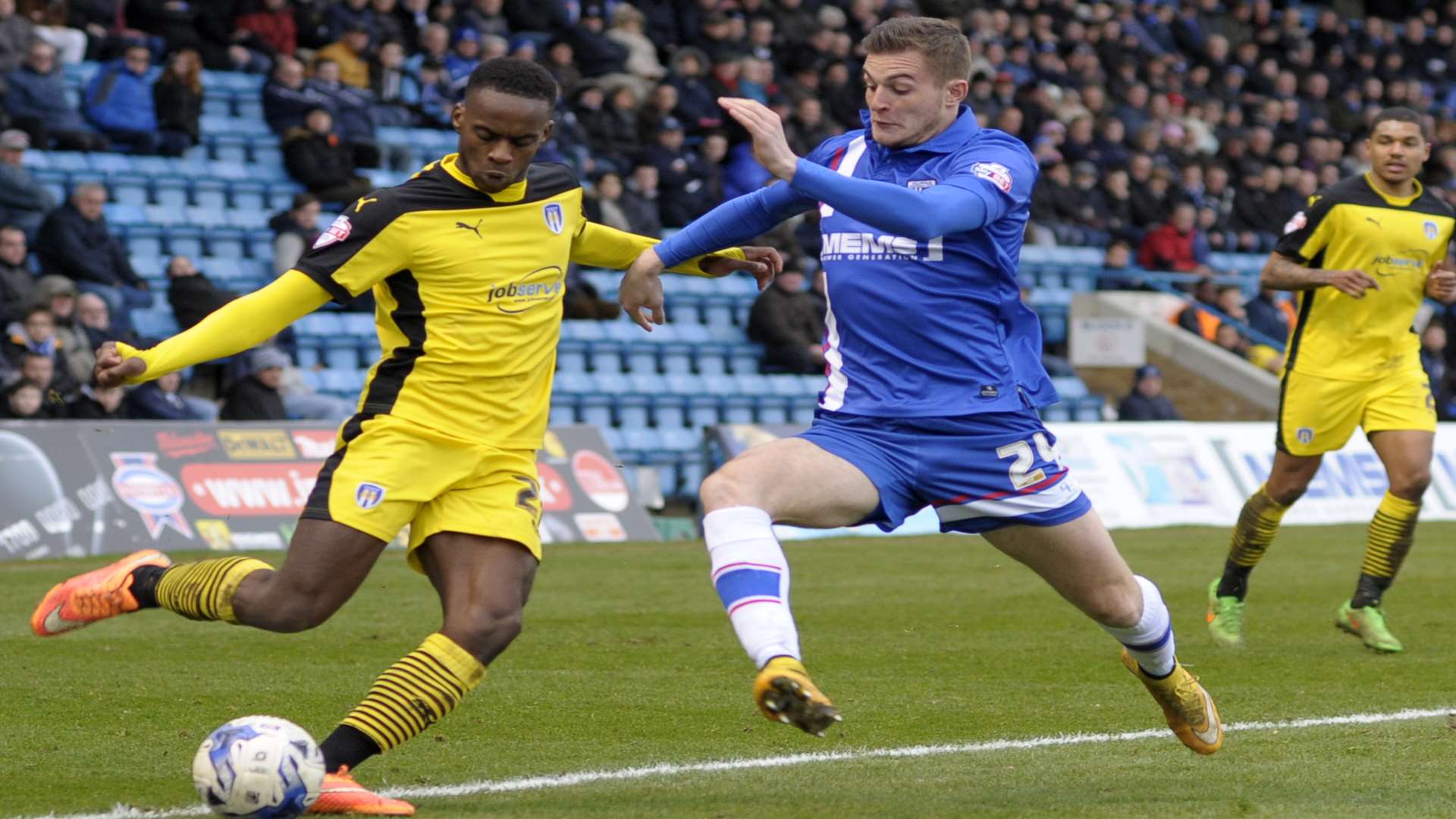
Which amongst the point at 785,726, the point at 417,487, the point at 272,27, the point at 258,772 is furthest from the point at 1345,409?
the point at 272,27

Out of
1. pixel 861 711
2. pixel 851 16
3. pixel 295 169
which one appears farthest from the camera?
pixel 851 16

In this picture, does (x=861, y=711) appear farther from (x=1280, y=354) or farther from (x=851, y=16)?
(x=851, y=16)

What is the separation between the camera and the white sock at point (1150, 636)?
5.78 meters

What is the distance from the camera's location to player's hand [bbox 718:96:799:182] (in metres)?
4.88

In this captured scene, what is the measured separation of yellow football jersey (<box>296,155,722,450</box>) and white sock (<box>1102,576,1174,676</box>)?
1826 mm

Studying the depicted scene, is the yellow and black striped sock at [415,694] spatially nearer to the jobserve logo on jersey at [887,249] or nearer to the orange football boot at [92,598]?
the orange football boot at [92,598]

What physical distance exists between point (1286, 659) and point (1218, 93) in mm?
21941

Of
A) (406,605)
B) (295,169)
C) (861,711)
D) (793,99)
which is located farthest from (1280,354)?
(861,711)

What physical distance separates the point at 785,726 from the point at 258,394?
29.9ft

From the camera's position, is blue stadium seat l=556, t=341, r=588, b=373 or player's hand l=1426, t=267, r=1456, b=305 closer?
player's hand l=1426, t=267, r=1456, b=305

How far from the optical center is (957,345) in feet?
18.1

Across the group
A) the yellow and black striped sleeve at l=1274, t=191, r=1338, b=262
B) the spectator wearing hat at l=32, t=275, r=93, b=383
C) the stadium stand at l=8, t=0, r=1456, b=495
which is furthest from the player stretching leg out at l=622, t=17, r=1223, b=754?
the stadium stand at l=8, t=0, r=1456, b=495

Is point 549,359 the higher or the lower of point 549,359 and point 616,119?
the higher

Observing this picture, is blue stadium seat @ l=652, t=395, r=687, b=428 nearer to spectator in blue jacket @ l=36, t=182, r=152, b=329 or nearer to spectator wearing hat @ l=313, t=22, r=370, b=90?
spectator wearing hat @ l=313, t=22, r=370, b=90
